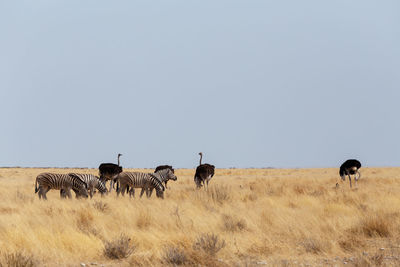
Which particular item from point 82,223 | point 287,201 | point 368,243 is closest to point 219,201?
point 287,201

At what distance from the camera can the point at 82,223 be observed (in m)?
11.1

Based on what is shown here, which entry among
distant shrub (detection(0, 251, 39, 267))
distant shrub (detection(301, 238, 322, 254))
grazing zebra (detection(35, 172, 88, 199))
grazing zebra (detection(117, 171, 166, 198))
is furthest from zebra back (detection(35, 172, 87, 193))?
distant shrub (detection(301, 238, 322, 254))

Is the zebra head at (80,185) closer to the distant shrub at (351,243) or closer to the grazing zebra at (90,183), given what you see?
the grazing zebra at (90,183)

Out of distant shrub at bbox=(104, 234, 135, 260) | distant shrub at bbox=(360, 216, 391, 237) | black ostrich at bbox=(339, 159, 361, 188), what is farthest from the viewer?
black ostrich at bbox=(339, 159, 361, 188)

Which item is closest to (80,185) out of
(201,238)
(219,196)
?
(219,196)

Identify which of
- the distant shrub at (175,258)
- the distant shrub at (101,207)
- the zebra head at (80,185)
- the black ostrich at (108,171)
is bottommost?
the distant shrub at (175,258)

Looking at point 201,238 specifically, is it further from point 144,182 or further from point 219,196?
point 144,182

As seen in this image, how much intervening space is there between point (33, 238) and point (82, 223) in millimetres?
2600

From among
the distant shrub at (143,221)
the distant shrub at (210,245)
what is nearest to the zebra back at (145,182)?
the distant shrub at (143,221)

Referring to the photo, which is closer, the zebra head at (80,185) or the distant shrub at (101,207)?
the distant shrub at (101,207)

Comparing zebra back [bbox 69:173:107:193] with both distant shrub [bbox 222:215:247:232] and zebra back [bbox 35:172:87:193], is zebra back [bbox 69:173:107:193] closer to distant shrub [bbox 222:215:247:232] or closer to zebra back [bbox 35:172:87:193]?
zebra back [bbox 35:172:87:193]

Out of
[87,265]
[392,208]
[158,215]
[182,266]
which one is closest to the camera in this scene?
[182,266]

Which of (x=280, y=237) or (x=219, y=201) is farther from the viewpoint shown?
(x=219, y=201)

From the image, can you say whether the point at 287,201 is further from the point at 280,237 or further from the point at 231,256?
the point at 231,256
